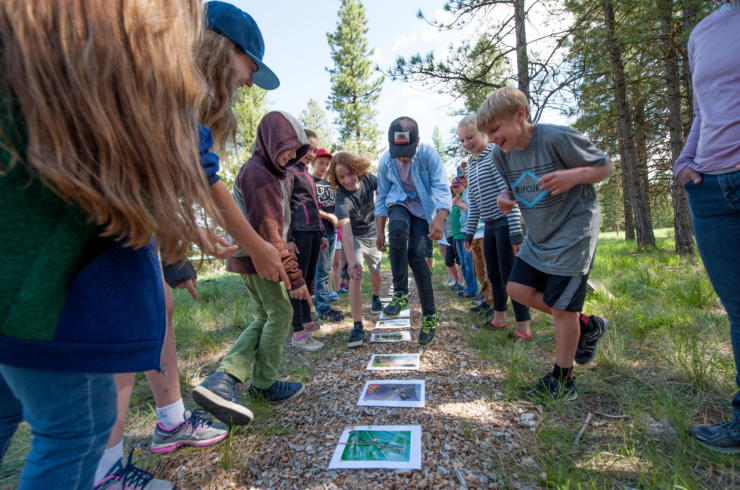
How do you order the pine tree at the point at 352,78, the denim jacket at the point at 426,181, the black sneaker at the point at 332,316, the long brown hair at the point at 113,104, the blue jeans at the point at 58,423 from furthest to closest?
1. the pine tree at the point at 352,78
2. the black sneaker at the point at 332,316
3. the denim jacket at the point at 426,181
4. the blue jeans at the point at 58,423
5. the long brown hair at the point at 113,104

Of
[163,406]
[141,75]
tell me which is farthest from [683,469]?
[163,406]

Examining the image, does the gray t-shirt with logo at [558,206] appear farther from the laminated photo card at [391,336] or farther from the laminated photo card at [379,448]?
the laminated photo card at [391,336]

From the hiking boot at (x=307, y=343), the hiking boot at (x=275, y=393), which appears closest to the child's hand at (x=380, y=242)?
the hiking boot at (x=307, y=343)

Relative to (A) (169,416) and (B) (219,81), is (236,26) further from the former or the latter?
(A) (169,416)

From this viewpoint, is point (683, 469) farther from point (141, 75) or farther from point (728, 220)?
point (141, 75)

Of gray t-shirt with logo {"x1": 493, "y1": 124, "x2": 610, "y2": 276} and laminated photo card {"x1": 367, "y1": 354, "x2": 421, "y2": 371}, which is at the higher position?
gray t-shirt with logo {"x1": 493, "y1": 124, "x2": 610, "y2": 276}

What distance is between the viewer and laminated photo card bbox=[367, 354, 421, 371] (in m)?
2.61

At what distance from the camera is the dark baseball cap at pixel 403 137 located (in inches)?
124

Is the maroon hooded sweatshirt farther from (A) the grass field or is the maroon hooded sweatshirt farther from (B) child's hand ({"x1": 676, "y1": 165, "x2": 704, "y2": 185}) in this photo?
(B) child's hand ({"x1": 676, "y1": 165, "x2": 704, "y2": 185})

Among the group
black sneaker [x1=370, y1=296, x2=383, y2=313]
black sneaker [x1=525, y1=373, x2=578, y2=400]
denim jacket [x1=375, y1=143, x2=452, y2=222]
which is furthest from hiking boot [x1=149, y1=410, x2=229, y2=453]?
black sneaker [x1=370, y1=296, x2=383, y2=313]

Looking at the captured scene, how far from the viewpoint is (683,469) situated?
4.40ft

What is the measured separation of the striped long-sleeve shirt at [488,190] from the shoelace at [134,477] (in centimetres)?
278

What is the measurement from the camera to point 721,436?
145 centimetres

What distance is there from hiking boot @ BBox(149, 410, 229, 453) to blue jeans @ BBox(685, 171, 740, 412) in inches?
94.0
